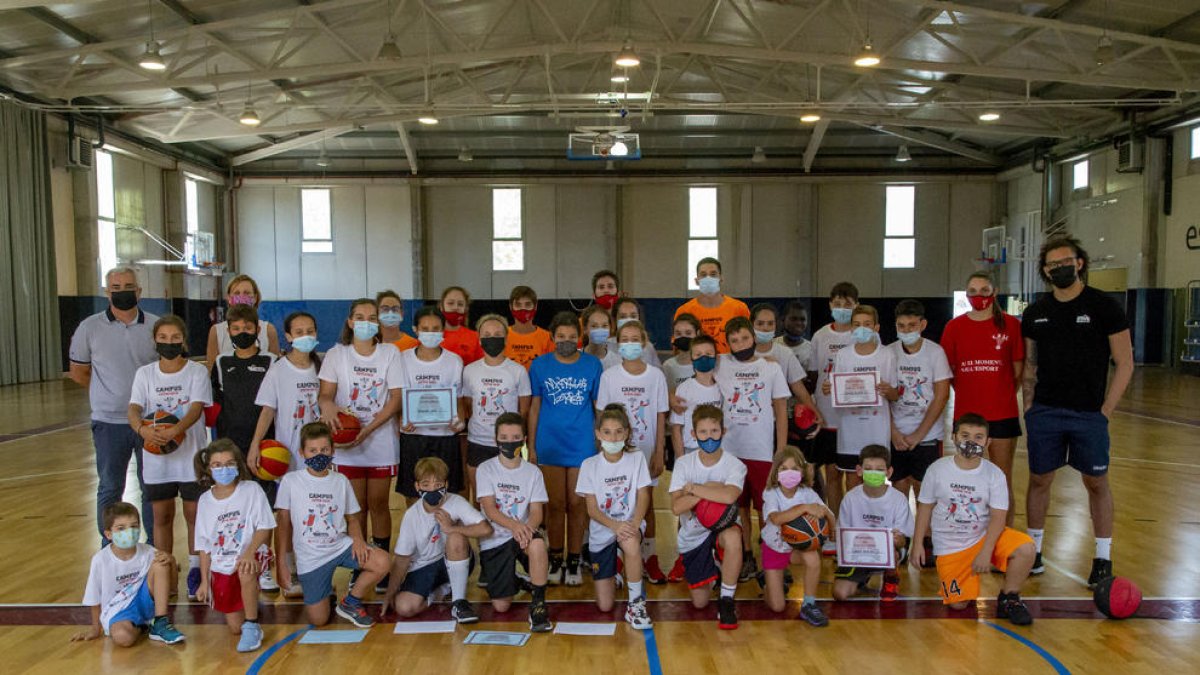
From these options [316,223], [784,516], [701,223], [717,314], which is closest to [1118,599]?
[784,516]

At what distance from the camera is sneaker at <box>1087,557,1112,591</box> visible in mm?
5238

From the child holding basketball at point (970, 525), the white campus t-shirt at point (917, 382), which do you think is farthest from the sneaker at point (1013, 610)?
the white campus t-shirt at point (917, 382)

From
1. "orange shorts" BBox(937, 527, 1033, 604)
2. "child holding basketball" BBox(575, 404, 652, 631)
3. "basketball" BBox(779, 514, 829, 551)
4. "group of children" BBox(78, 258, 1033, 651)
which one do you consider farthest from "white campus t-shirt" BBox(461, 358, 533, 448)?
"orange shorts" BBox(937, 527, 1033, 604)

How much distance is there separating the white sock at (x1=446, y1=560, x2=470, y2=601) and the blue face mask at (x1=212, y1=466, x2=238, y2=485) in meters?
1.30

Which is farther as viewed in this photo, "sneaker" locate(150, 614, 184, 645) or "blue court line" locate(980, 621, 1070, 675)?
"sneaker" locate(150, 614, 184, 645)

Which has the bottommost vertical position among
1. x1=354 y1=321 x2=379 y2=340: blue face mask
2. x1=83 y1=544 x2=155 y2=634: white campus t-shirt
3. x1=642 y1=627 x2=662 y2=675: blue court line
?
x1=642 y1=627 x2=662 y2=675: blue court line

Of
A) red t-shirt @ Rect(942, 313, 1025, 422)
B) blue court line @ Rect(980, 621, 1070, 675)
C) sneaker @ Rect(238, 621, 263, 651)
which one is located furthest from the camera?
red t-shirt @ Rect(942, 313, 1025, 422)

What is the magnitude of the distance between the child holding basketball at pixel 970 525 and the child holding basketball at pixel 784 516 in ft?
2.15

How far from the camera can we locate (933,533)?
5121mm

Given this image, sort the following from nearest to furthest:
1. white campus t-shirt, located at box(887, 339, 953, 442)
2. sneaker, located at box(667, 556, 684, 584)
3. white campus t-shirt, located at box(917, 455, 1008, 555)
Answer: white campus t-shirt, located at box(917, 455, 1008, 555) < sneaker, located at box(667, 556, 684, 584) < white campus t-shirt, located at box(887, 339, 953, 442)

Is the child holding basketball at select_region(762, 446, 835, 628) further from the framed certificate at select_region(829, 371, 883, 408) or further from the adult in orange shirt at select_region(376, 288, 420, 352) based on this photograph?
the adult in orange shirt at select_region(376, 288, 420, 352)

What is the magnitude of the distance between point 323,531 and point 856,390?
348cm

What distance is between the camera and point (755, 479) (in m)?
5.56

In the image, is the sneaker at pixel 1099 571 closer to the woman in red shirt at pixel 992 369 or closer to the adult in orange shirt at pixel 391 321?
the woman in red shirt at pixel 992 369
